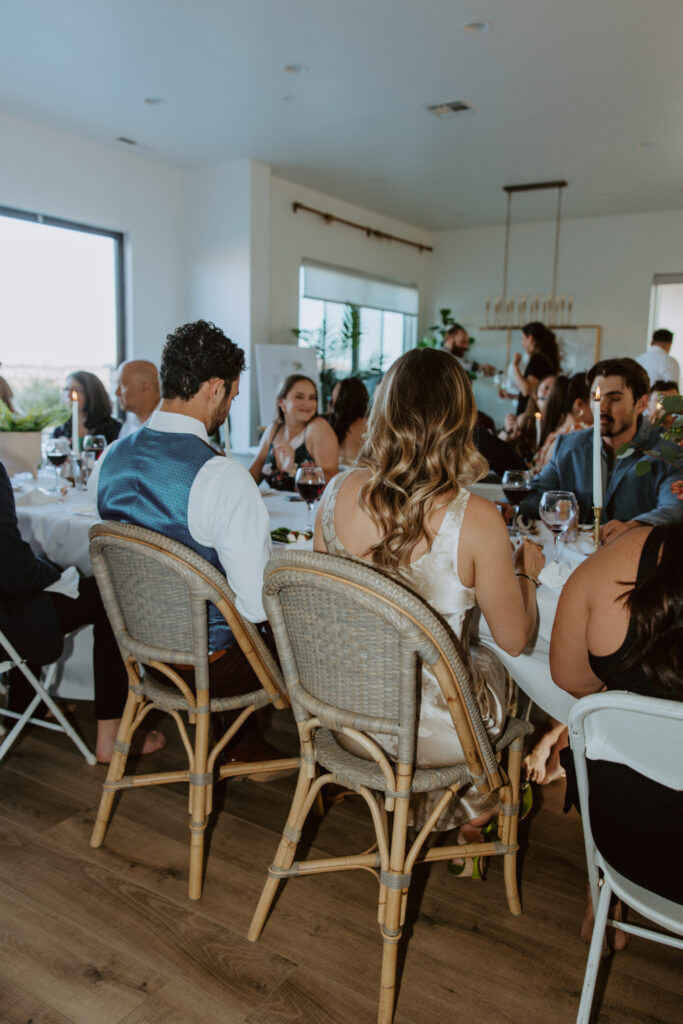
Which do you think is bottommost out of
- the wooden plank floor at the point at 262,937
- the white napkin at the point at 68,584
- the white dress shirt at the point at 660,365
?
the wooden plank floor at the point at 262,937

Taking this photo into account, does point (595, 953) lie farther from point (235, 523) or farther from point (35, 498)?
point (35, 498)

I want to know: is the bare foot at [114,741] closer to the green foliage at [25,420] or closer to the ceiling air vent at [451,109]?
the green foliage at [25,420]

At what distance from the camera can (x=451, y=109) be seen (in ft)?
17.7

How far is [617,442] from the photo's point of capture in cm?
296

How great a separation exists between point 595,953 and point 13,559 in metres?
1.73

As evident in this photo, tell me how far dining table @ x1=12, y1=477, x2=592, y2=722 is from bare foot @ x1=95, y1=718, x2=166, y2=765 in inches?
15.1

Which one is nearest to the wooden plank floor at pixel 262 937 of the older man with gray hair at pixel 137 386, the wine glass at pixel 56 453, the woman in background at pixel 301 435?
the wine glass at pixel 56 453

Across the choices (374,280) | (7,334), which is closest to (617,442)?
(7,334)

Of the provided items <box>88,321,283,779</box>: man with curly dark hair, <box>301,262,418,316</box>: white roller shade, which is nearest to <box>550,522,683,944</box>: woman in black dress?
<box>88,321,283,779</box>: man with curly dark hair

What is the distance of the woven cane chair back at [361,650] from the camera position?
1336 millimetres

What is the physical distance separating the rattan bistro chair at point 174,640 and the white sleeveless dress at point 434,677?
344 millimetres

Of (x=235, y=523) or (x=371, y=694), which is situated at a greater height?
(x=235, y=523)

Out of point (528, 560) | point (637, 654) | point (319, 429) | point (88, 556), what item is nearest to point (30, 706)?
point (88, 556)

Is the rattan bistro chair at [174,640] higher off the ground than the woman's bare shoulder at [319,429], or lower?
lower
